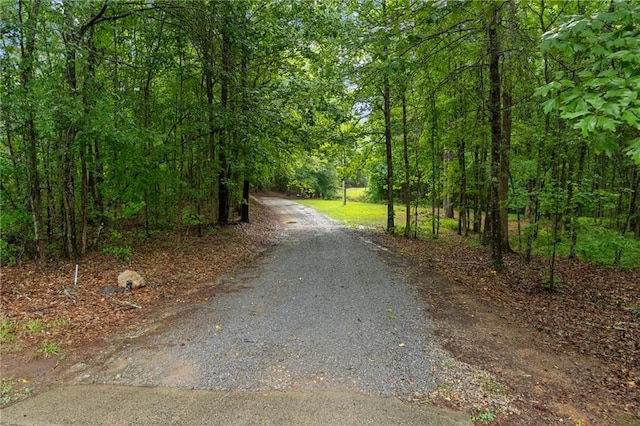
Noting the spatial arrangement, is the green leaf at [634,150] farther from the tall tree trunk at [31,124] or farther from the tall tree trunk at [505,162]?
the tall tree trunk at [31,124]

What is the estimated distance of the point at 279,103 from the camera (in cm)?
943

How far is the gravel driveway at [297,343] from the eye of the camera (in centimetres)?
328

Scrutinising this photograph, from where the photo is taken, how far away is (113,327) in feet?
14.9

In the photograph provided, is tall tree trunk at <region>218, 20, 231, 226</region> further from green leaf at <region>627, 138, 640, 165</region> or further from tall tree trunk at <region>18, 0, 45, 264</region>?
green leaf at <region>627, 138, 640, 165</region>

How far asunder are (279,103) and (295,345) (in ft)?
23.3

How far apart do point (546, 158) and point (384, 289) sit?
3596 mm

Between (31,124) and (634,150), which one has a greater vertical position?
(31,124)

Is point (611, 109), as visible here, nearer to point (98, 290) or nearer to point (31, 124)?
point (98, 290)

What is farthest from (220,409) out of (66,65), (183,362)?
(66,65)

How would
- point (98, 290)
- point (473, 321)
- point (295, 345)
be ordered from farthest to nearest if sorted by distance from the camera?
point (98, 290)
point (473, 321)
point (295, 345)

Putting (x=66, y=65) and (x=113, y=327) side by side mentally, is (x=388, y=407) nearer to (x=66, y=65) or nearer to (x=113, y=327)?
(x=113, y=327)

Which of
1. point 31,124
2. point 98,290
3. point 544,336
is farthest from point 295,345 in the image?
point 31,124

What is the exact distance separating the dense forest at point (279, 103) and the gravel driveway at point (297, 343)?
2.56m

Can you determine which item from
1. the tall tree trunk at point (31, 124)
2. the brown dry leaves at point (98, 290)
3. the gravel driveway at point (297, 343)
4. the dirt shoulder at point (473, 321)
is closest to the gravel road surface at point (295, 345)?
the gravel driveway at point (297, 343)
